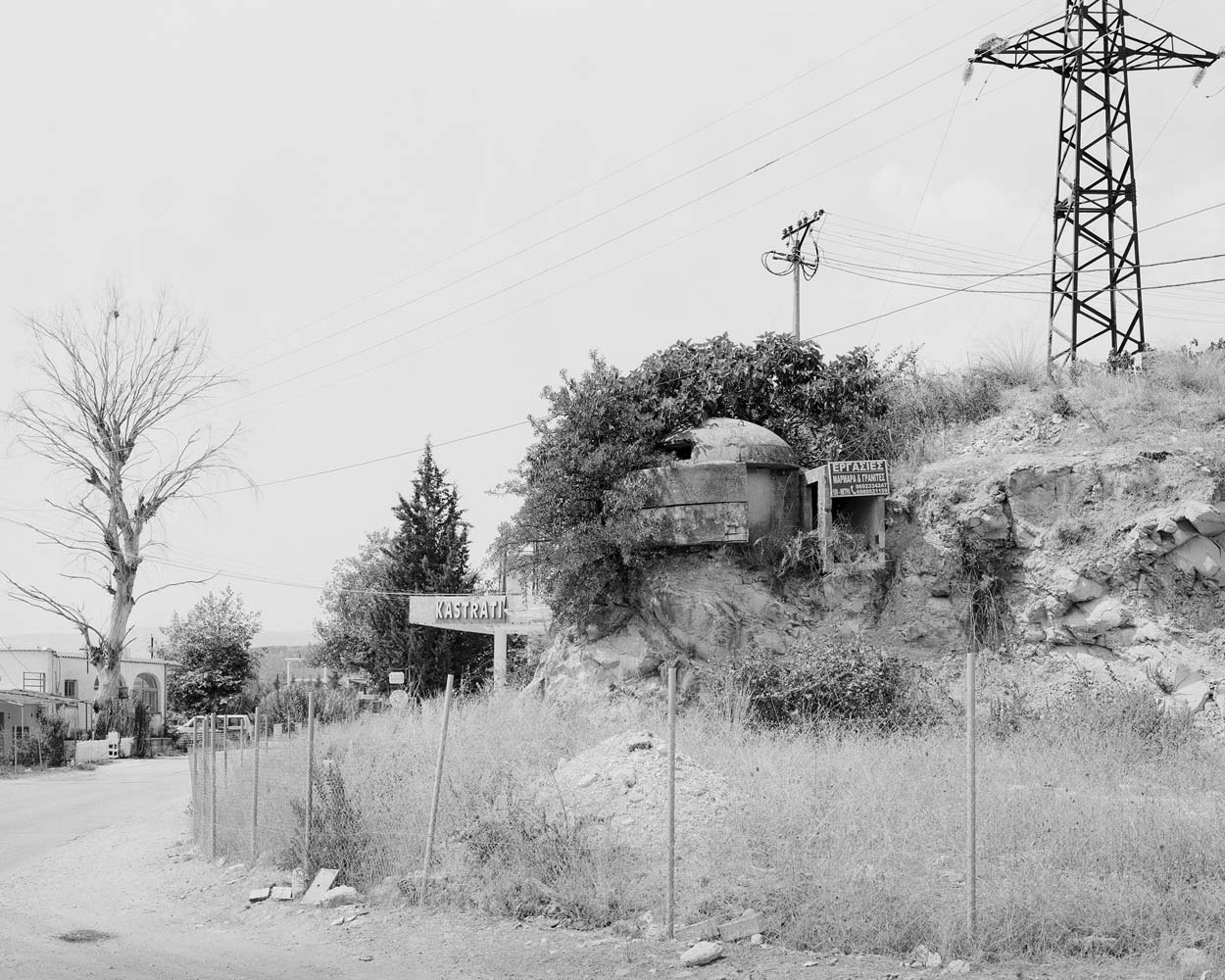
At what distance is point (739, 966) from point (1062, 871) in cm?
265

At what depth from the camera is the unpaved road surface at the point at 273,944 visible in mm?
8492

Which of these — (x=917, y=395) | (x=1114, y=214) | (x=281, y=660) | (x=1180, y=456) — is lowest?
(x=281, y=660)

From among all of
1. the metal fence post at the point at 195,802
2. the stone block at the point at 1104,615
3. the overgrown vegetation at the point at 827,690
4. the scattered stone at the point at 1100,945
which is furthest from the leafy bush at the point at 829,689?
the scattered stone at the point at 1100,945

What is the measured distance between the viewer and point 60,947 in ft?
32.8

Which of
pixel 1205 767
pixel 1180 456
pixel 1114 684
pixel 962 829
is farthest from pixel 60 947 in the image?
pixel 1180 456

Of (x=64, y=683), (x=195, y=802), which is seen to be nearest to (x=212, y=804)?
(x=195, y=802)

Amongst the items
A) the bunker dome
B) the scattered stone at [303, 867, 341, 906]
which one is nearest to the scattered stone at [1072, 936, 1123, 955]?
the scattered stone at [303, 867, 341, 906]

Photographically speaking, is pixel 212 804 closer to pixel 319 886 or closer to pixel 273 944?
pixel 319 886

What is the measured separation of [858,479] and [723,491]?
243 centimetres

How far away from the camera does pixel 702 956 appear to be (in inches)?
339

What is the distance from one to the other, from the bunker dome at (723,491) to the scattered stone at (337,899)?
10.9 m

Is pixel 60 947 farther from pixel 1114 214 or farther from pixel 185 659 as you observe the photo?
pixel 185 659

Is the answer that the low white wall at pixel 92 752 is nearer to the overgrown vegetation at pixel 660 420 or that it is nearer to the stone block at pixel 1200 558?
the overgrown vegetation at pixel 660 420

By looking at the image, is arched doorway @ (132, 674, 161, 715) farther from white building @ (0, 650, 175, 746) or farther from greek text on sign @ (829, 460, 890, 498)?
greek text on sign @ (829, 460, 890, 498)
